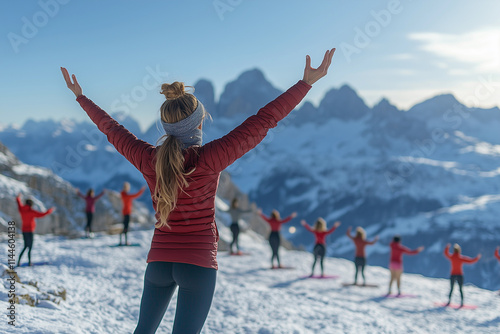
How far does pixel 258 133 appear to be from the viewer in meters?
2.82

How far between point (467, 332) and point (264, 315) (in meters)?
6.16

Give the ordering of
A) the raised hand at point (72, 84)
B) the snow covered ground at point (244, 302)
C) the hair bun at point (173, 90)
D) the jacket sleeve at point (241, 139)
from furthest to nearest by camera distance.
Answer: the snow covered ground at point (244, 302)
the raised hand at point (72, 84)
the hair bun at point (173, 90)
the jacket sleeve at point (241, 139)

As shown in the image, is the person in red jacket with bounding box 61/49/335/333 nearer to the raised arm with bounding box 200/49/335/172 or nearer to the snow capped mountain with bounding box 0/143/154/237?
the raised arm with bounding box 200/49/335/172

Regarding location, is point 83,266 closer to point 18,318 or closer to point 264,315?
point 264,315

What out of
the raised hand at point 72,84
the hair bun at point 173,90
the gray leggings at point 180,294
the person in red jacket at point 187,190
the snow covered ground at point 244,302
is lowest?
the snow covered ground at point 244,302

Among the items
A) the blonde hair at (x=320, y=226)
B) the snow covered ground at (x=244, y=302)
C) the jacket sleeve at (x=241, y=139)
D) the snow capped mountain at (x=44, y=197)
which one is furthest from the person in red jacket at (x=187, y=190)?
the snow capped mountain at (x=44, y=197)

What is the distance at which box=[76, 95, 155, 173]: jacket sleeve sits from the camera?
3.01 metres

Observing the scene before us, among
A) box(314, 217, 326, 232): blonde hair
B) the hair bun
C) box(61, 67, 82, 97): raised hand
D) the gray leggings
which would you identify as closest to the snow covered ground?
box(314, 217, 326, 232): blonde hair

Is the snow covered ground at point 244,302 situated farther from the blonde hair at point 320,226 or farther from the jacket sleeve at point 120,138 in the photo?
the jacket sleeve at point 120,138

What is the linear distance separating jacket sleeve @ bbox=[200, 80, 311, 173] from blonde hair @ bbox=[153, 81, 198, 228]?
0.18m

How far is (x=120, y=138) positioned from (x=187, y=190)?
28.6 inches

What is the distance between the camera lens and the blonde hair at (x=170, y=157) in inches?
110

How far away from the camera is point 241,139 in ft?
9.12

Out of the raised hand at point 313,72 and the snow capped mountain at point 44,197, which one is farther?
the snow capped mountain at point 44,197
